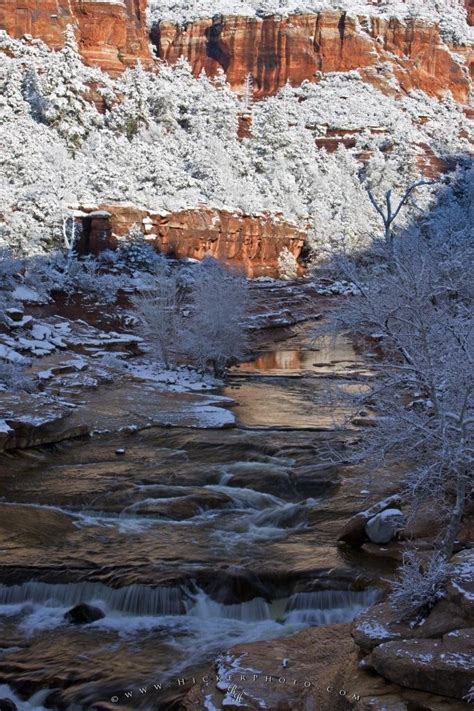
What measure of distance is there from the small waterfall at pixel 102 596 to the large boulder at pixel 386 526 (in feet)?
9.31

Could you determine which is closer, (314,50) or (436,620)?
(436,620)

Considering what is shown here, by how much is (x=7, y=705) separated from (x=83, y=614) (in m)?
1.75

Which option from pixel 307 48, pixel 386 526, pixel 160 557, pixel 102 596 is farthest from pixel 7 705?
pixel 307 48

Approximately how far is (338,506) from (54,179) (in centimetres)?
3921

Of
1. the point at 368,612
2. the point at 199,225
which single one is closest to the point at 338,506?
the point at 368,612

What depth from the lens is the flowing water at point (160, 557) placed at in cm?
751

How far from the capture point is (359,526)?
395 inches

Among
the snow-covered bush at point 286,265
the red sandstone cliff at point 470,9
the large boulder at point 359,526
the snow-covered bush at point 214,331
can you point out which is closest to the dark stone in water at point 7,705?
the large boulder at point 359,526

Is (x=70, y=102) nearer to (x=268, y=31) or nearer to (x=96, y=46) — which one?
(x=96, y=46)

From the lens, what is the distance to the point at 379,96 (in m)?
87.8

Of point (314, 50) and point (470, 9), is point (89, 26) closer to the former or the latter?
point (314, 50)

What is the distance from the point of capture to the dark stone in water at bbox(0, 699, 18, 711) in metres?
A: 6.62

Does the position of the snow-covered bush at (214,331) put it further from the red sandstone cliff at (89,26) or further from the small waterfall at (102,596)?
the red sandstone cliff at (89,26)

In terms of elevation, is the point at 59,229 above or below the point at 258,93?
below
